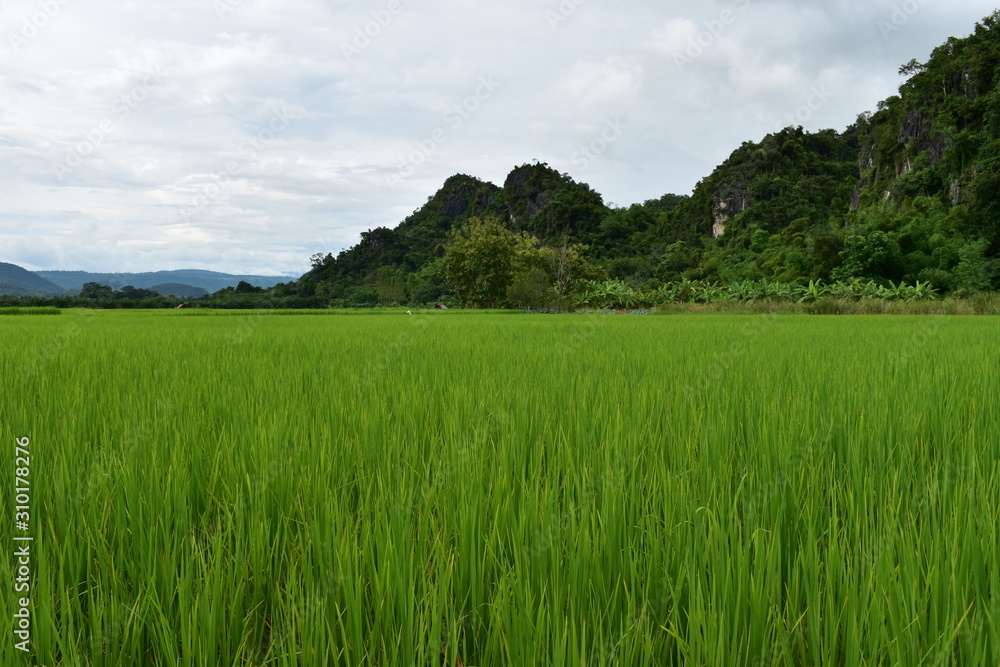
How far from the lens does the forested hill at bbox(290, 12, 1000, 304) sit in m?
28.2

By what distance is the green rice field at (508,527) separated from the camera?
2.46ft

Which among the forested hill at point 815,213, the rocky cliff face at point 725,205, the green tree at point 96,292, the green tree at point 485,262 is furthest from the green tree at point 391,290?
the rocky cliff face at point 725,205

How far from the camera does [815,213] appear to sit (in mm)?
44969

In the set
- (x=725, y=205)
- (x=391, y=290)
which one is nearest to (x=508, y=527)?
(x=391, y=290)

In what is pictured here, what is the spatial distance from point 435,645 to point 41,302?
1452 inches

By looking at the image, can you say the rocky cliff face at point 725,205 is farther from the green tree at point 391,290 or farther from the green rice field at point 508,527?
the green rice field at point 508,527

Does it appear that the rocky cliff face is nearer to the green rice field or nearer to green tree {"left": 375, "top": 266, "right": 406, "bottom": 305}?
green tree {"left": 375, "top": 266, "right": 406, "bottom": 305}

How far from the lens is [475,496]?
1118 millimetres

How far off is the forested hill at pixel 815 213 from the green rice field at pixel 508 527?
28.6 m

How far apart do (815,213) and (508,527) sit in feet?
173

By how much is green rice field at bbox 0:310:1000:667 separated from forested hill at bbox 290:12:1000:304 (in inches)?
1126

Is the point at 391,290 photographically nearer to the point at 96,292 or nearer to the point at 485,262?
the point at 485,262

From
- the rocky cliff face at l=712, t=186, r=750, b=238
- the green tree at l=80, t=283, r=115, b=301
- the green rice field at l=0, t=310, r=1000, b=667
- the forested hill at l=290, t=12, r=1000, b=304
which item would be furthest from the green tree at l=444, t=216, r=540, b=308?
the rocky cliff face at l=712, t=186, r=750, b=238

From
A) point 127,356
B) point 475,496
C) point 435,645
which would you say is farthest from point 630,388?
point 127,356
